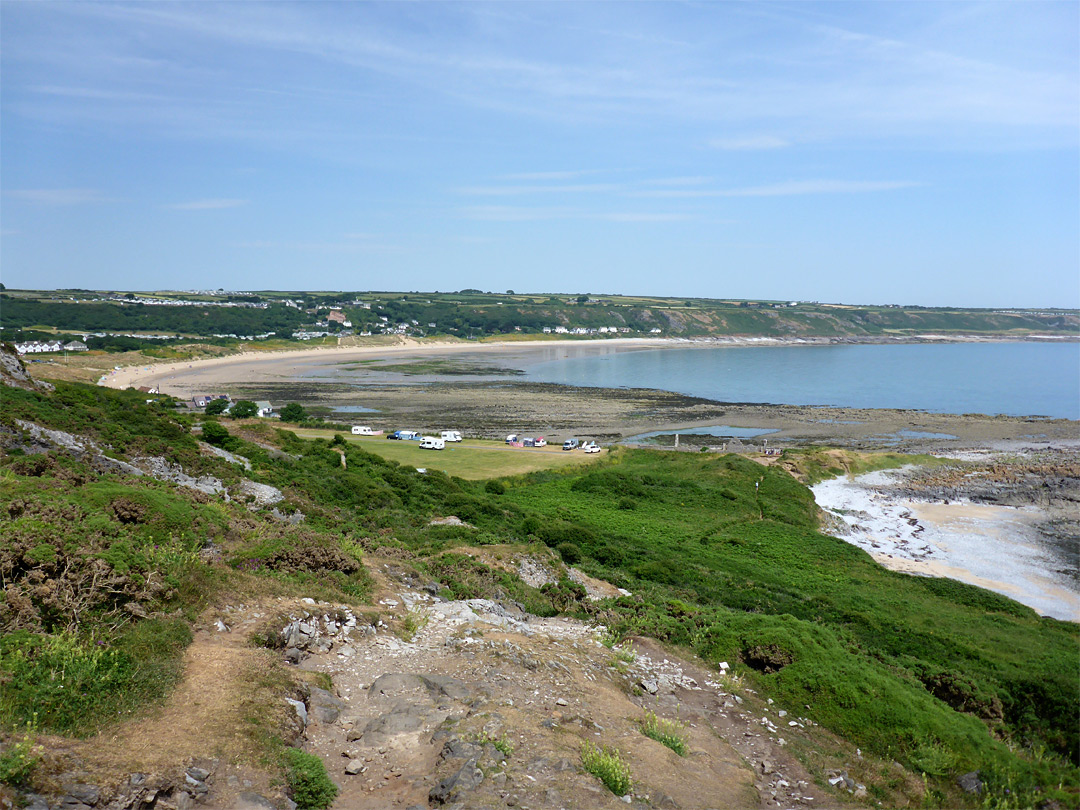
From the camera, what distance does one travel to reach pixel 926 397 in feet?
345

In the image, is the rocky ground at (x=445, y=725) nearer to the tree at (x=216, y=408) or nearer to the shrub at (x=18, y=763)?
the shrub at (x=18, y=763)

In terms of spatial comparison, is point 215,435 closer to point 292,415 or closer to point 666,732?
point 666,732

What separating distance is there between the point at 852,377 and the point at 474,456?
344ft

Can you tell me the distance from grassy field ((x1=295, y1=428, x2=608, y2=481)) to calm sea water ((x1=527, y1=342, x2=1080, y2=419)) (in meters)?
52.3

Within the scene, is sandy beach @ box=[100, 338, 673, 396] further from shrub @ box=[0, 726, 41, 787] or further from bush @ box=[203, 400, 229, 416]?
shrub @ box=[0, 726, 41, 787]

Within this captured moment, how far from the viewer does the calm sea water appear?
329ft

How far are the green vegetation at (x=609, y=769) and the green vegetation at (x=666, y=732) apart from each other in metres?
1.84

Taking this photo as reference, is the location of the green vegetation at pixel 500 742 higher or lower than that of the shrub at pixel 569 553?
higher

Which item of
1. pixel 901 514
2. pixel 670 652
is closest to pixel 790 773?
pixel 670 652

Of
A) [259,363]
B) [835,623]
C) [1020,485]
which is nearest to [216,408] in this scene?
[835,623]

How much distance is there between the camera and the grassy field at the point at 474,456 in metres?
47.6

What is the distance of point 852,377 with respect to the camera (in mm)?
133000

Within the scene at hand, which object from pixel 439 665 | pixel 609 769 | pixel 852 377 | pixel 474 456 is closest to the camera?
pixel 609 769

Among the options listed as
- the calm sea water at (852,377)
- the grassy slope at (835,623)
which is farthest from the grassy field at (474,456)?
the calm sea water at (852,377)
